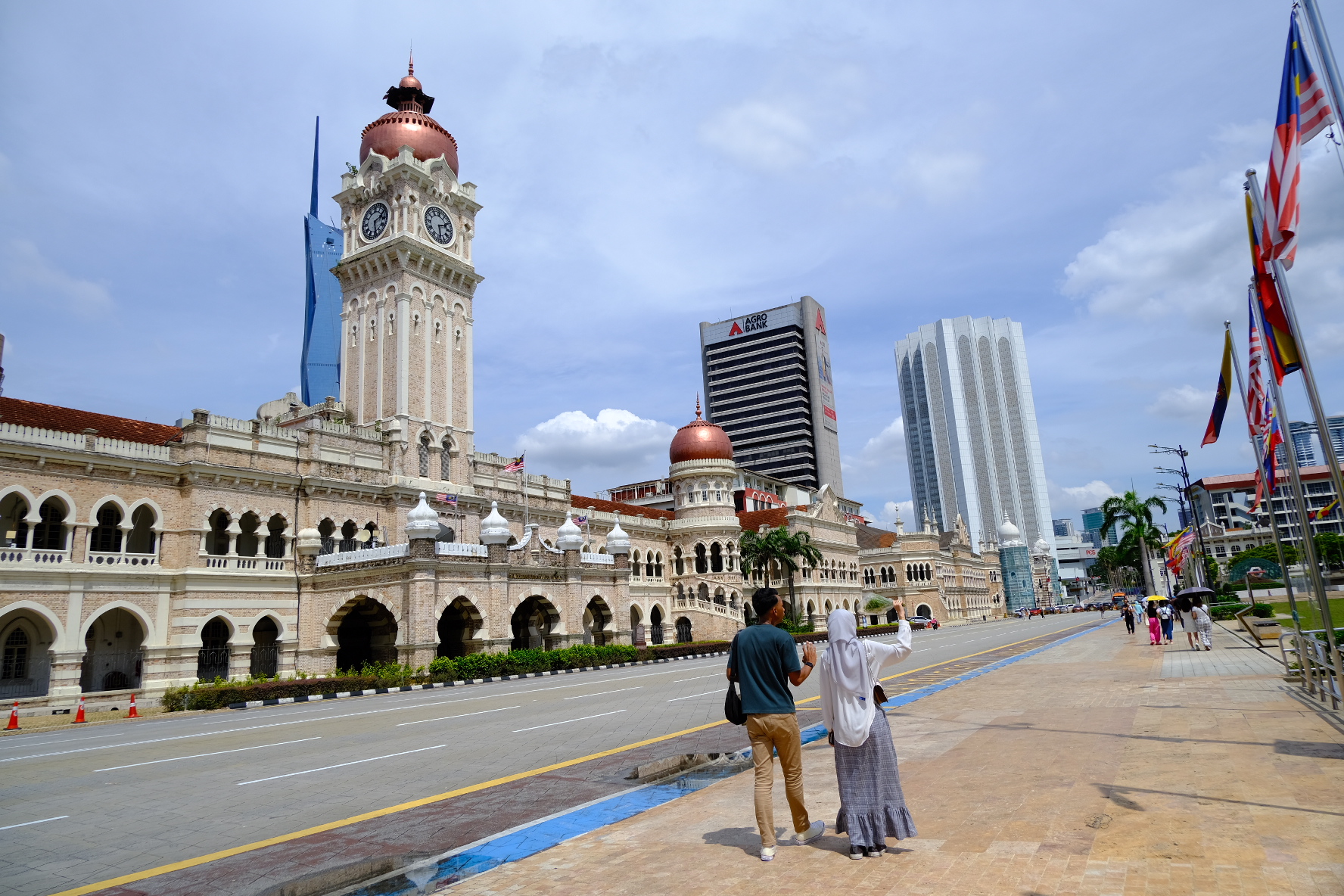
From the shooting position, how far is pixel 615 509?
52.9 metres

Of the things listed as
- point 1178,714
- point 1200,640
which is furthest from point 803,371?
point 1178,714

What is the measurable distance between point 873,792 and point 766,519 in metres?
55.2

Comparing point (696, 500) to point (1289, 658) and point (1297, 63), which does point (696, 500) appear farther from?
point (1297, 63)

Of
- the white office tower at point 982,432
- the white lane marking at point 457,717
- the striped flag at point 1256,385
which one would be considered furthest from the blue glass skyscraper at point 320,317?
the white office tower at point 982,432

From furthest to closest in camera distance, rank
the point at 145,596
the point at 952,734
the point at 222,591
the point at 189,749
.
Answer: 1. the point at 222,591
2. the point at 145,596
3. the point at 189,749
4. the point at 952,734

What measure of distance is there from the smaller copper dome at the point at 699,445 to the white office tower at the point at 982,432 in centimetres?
10729

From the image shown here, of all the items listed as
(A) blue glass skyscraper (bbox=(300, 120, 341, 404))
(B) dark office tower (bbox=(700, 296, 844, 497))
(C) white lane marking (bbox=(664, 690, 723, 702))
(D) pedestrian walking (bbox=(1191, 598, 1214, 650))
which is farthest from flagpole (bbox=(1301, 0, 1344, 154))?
(B) dark office tower (bbox=(700, 296, 844, 497))

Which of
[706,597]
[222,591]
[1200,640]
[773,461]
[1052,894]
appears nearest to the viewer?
[1052,894]

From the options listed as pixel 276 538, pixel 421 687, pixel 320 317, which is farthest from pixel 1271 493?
pixel 320 317

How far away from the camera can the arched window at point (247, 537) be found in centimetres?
3128

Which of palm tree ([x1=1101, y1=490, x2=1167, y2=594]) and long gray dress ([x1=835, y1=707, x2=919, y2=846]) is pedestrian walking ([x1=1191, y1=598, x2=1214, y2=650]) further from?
palm tree ([x1=1101, y1=490, x2=1167, y2=594])

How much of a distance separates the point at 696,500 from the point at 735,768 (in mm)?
45682

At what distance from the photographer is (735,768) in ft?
29.9

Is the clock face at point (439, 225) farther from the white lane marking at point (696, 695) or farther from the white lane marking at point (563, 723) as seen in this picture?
the white lane marking at point (563, 723)
